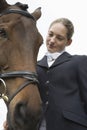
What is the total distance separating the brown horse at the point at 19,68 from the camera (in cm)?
502

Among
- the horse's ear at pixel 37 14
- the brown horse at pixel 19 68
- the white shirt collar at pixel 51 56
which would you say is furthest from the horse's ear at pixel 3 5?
the white shirt collar at pixel 51 56

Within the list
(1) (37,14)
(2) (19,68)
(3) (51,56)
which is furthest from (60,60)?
(2) (19,68)

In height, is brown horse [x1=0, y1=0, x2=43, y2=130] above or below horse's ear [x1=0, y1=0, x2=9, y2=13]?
below

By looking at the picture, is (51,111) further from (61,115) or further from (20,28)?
(20,28)

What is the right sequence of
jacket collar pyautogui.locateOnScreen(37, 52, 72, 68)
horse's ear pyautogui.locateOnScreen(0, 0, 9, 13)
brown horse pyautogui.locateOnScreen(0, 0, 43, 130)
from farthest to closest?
1. jacket collar pyautogui.locateOnScreen(37, 52, 72, 68)
2. horse's ear pyautogui.locateOnScreen(0, 0, 9, 13)
3. brown horse pyautogui.locateOnScreen(0, 0, 43, 130)

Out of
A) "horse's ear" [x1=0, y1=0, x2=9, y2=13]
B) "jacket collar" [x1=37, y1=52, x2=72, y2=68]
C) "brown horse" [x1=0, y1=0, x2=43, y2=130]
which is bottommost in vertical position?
"jacket collar" [x1=37, y1=52, x2=72, y2=68]

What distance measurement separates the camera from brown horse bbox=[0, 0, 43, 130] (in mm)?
5016

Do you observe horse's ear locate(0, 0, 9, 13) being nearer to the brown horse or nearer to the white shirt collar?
the brown horse

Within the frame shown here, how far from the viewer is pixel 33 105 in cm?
498

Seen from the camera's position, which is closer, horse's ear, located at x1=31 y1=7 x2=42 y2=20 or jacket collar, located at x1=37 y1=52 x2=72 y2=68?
jacket collar, located at x1=37 y1=52 x2=72 y2=68

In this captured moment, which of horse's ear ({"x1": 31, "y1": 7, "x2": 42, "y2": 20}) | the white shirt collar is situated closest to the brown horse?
the white shirt collar

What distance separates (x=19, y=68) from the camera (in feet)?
17.4

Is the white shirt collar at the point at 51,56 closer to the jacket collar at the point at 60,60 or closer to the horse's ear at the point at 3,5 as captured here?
the jacket collar at the point at 60,60

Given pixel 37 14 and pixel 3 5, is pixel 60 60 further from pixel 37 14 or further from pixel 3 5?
pixel 3 5
